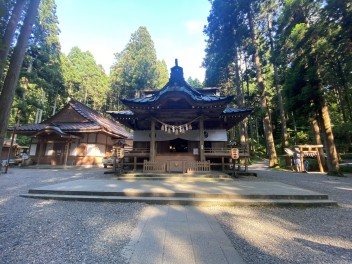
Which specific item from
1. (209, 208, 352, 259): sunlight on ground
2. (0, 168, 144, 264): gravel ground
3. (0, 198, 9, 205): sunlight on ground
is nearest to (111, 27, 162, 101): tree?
(0, 198, 9, 205): sunlight on ground

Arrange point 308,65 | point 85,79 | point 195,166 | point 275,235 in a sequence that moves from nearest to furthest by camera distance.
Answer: point 275,235 → point 195,166 → point 308,65 → point 85,79

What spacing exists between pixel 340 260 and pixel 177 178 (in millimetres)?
6471

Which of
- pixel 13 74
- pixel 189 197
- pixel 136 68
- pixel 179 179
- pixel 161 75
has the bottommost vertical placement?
pixel 189 197

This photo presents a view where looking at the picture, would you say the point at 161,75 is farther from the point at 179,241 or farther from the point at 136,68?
the point at 179,241

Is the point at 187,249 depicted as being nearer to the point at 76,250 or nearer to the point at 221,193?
the point at 76,250

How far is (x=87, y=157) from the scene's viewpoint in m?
16.2

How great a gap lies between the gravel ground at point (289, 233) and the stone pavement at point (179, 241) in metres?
0.27

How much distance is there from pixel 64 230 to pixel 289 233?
4495 mm

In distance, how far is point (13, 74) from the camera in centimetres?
404

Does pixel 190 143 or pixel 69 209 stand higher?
pixel 190 143

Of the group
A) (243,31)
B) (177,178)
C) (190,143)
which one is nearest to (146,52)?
(243,31)

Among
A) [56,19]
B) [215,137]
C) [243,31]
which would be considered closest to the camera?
[215,137]

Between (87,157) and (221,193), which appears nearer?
(221,193)

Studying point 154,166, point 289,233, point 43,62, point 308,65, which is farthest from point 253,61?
point 43,62
